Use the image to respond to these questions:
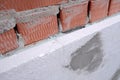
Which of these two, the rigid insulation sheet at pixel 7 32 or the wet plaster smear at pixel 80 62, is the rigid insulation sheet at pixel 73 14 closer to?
the wet plaster smear at pixel 80 62

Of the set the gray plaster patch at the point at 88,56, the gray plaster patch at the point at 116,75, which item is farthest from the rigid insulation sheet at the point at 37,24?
the gray plaster patch at the point at 116,75

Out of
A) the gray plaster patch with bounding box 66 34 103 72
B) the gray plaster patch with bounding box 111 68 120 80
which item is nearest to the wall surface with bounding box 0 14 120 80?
the gray plaster patch with bounding box 66 34 103 72

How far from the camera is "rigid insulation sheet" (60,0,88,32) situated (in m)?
0.77

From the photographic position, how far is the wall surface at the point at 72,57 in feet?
2.14

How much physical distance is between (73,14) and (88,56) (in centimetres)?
32

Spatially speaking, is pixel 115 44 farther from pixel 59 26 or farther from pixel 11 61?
pixel 11 61

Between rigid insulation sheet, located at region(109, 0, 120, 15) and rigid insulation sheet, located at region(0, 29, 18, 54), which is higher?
rigid insulation sheet, located at region(109, 0, 120, 15)

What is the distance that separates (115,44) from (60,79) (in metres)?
0.53

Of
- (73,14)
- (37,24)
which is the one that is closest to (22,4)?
(37,24)

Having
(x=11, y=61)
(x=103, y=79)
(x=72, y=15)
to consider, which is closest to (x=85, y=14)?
(x=72, y=15)

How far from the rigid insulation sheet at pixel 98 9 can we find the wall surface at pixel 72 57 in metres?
0.04

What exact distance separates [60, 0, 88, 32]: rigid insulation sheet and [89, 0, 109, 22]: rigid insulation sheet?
0.17ft

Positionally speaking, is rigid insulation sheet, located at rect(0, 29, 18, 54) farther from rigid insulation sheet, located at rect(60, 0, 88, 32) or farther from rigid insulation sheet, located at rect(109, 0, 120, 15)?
rigid insulation sheet, located at rect(109, 0, 120, 15)

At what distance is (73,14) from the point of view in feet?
2.63
